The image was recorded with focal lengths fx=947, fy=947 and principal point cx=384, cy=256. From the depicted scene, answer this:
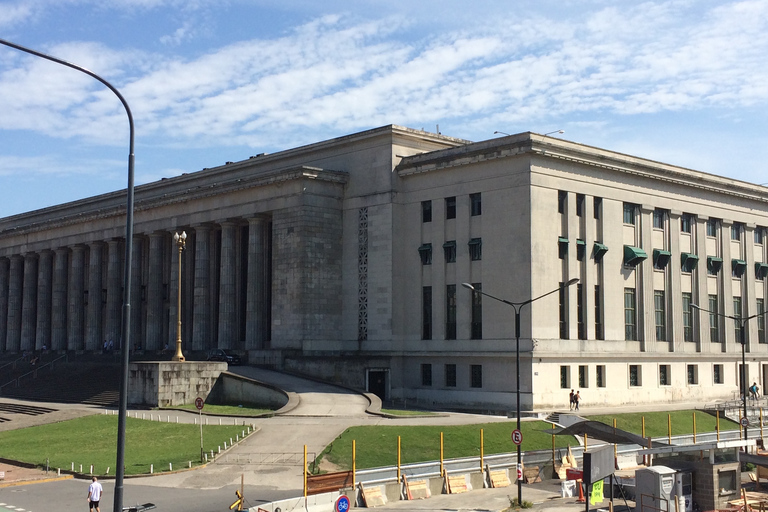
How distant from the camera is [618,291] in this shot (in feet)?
236

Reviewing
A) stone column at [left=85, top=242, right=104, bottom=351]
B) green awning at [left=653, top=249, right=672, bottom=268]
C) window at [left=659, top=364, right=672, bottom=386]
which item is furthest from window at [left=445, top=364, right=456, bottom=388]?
stone column at [left=85, top=242, right=104, bottom=351]

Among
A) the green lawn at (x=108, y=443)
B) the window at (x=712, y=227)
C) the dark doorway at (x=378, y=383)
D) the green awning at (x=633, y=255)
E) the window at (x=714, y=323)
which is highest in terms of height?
the window at (x=712, y=227)

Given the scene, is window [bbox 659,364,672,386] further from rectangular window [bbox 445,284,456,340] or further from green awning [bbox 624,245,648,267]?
rectangular window [bbox 445,284,456,340]

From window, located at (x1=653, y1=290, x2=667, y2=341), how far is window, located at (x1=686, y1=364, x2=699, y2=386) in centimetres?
364

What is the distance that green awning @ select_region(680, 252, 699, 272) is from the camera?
78.1 metres

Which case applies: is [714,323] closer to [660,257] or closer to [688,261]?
[688,261]

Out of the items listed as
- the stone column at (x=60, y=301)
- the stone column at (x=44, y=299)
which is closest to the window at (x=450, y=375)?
the stone column at (x=60, y=301)

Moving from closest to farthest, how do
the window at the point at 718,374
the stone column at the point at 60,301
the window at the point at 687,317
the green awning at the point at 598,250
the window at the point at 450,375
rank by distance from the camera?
the green awning at the point at 598,250, the window at the point at 450,375, the window at the point at 687,317, the window at the point at 718,374, the stone column at the point at 60,301

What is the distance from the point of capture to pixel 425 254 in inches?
2886

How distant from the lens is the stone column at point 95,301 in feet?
322

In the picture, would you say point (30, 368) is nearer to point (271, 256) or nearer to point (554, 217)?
point (271, 256)

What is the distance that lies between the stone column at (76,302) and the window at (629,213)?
190 ft

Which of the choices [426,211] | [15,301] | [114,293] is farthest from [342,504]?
[15,301]

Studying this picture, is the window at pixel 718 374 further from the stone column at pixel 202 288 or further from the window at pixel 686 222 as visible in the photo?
the stone column at pixel 202 288
